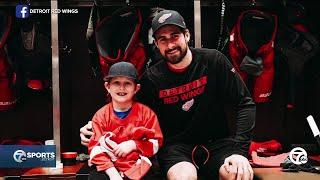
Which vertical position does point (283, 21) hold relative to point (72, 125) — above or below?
above

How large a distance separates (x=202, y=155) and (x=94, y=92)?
144cm

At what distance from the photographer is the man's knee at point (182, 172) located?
2.31 meters

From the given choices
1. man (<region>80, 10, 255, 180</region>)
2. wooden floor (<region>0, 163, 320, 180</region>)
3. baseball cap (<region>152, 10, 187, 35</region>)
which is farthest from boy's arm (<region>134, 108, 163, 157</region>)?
wooden floor (<region>0, 163, 320, 180</region>)

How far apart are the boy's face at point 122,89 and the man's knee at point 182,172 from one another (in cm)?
44

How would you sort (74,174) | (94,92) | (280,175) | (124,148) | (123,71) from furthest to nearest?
(94,92) < (74,174) < (280,175) < (123,71) < (124,148)

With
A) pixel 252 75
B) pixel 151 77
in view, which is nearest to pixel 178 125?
pixel 151 77

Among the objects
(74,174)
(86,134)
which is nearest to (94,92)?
(74,174)

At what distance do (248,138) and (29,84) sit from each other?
1664mm

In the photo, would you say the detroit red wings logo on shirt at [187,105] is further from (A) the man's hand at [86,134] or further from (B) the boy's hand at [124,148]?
(A) the man's hand at [86,134]

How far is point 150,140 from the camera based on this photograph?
2449 millimetres

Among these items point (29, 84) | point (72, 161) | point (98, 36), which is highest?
point (98, 36)

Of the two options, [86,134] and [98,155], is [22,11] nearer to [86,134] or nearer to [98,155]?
[86,134]

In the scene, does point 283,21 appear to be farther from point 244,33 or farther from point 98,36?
point 98,36

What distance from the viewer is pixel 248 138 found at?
2508mm
